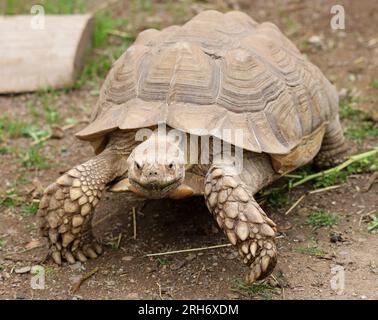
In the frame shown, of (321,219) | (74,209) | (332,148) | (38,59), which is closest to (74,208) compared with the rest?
(74,209)

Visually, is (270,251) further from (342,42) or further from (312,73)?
(342,42)

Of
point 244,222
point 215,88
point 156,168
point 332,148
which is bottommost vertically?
point 332,148

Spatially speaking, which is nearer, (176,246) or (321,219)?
(176,246)

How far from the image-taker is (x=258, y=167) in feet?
13.0

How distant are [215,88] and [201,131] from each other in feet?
1.09

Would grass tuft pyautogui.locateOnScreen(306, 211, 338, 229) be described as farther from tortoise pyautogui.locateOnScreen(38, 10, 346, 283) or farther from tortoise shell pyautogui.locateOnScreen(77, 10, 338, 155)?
tortoise shell pyautogui.locateOnScreen(77, 10, 338, 155)

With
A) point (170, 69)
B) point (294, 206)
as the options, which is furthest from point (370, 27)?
point (170, 69)

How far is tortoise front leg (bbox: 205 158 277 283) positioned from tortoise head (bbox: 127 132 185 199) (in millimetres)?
196

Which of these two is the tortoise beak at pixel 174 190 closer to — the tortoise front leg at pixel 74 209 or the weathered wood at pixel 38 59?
the tortoise front leg at pixel 74 209

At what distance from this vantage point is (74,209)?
3.69 m

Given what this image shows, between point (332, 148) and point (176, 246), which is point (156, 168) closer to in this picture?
point (176, 246)

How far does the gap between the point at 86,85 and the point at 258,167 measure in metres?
2.62

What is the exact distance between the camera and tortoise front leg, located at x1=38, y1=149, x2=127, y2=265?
3.70m

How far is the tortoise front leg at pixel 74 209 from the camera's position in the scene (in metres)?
3.70
